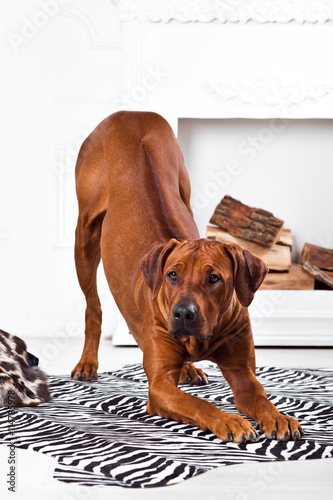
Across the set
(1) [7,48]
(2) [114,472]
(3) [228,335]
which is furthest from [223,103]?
(2) [114,472]

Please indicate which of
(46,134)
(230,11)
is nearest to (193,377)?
(46,134)

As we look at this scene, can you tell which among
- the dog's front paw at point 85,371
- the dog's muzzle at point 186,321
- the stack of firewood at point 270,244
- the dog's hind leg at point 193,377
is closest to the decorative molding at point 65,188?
the stack of firewood at point 270,244

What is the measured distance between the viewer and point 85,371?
3.19 metres

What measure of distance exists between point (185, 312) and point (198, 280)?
132mm

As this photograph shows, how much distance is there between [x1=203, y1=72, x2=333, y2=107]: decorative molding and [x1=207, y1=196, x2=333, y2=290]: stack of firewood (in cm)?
69

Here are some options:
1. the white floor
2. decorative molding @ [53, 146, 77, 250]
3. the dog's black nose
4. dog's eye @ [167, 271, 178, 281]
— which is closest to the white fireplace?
decorative molding @ [53, 146, 77, 250]

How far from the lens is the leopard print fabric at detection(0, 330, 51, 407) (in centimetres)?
254

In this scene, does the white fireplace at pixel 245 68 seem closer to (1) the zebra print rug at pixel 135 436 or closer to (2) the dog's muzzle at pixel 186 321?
(1) the zebra print rug at pixel 135 436

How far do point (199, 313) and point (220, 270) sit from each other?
0.19 metres

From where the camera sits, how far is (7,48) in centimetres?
467

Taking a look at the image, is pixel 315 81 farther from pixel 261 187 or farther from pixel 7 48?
pixel 7 48

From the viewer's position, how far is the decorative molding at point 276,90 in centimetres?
439

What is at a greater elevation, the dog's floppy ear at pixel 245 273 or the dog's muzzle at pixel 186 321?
the dog's floppy ear at pixel 245 273

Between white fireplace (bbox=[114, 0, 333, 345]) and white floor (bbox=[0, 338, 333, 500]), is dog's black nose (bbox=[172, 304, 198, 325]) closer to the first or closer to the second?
white floor (bbox=[0, 338, 333, 500])
